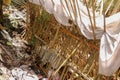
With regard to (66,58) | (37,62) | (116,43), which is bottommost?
(37,62)

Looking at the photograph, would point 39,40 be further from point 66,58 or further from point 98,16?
point 98,16

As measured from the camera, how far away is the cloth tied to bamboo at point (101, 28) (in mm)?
2431

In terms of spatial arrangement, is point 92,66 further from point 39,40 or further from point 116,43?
point 39,40

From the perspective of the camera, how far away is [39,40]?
416cm

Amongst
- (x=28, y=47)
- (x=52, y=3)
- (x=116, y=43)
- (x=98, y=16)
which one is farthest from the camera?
(x=28, y=47)

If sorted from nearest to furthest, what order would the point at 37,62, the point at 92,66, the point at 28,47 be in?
the point at 92,66 → the point at 37,62 → the point at 28,47

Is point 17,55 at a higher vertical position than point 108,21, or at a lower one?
lower

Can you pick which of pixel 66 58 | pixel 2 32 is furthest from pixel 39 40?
pixel 66 58

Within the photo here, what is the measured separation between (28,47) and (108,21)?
2.04 meters

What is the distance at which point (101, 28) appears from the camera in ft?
8.55

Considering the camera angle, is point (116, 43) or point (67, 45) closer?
point (116, 43)

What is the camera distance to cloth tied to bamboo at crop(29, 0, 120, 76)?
2431mm

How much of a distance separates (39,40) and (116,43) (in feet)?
6.09

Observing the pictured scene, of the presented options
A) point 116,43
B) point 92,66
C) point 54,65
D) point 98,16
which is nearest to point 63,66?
point 54,65
